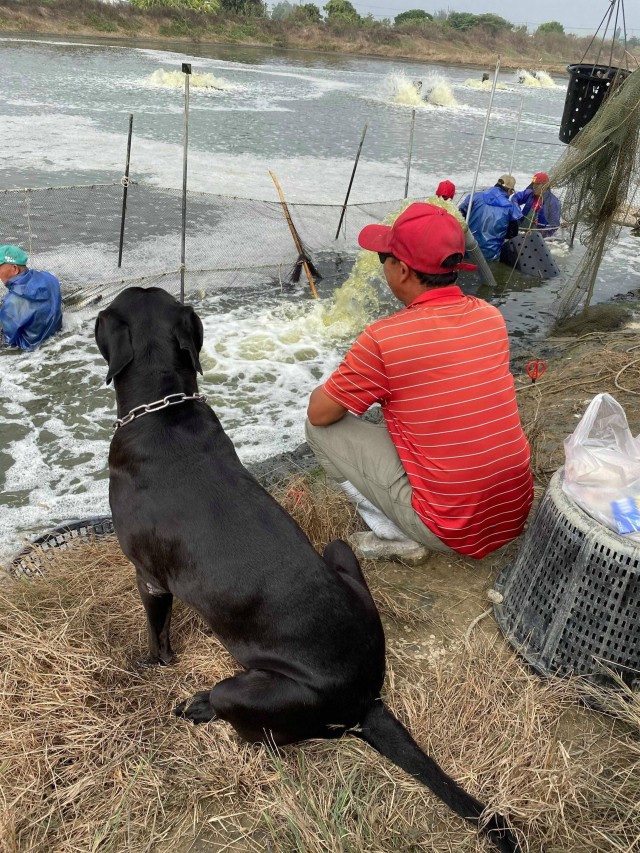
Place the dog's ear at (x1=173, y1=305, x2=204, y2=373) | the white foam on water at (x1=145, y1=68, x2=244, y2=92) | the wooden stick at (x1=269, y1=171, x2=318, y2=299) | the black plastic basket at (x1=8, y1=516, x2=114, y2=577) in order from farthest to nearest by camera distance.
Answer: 1. the white foam on water at (x1=145, y1=68, x2=244, y2=92)
2. the wooden stick at (x1=269, y1=171, x2=318, y2=299)
3. the black plastic basket at (x1=8, y1=516, x2=114, y2=577)
4. the dog's ear at (x1=173, y1=305, x2=204, y2=373)

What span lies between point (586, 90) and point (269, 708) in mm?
6402

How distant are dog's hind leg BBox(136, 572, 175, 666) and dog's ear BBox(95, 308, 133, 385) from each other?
0.82 m

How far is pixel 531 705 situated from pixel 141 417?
5.69 ft

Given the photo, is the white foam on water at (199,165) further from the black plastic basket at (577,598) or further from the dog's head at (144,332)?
the black plastic basket at (577,598)

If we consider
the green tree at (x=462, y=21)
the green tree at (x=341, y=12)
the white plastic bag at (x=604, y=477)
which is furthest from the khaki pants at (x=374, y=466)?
the green tree at (x=462, y=21)

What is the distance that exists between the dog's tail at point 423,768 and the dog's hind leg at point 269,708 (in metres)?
0.11

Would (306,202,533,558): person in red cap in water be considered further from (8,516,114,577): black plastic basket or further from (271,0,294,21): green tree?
(271,0,294,21): green tree

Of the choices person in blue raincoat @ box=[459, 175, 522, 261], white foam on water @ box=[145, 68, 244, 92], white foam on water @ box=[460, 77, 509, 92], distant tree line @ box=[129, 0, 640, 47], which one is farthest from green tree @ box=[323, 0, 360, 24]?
person in blue raincoat @ box=[459, 175, 522, 261]

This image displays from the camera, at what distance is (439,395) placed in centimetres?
244

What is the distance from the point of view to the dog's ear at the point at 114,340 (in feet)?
7.85

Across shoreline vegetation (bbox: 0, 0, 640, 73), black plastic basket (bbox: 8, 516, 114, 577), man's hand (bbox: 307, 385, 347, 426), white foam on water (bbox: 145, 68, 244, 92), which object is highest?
shoreline vegetation (bbox: 0, 0, 640, 73)

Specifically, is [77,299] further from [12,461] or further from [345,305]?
[345,305]

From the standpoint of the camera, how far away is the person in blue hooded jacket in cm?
622

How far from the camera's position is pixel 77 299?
6918mm
